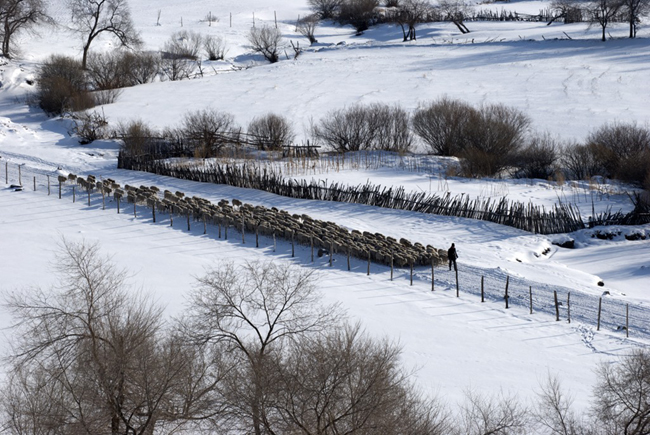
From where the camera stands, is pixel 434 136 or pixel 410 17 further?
pixel 410 17

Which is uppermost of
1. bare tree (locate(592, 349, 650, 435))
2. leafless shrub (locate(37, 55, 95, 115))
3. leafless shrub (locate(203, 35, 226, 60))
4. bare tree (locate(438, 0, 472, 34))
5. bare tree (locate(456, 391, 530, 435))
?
bare tree (locate(438, 0, 472, 34))

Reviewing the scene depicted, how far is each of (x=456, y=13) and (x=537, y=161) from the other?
4497 cm

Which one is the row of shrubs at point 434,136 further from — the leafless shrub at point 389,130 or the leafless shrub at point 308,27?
the leafless shrub at point 308,27

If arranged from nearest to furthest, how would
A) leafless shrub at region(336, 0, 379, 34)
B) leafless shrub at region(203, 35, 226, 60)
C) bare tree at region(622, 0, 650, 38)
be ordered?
bare tree at region(622, 0, 650, 38), leafless shrub at region(203, 35, 226, 60), leafless shrub at region(336, 0, 379, 34)

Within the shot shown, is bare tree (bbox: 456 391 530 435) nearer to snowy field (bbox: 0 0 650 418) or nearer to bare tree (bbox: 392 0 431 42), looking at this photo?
snowy field (bbox: 0 0 650 418)

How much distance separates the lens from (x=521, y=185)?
124ft

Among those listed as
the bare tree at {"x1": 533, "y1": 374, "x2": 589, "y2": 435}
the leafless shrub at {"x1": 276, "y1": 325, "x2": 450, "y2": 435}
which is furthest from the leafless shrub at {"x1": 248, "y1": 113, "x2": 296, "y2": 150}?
the leafless shrub at {"x1": 276, "y1": 325, "x2": 450, "y2": 435}

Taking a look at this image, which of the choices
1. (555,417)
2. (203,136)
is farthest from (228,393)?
(203,136)

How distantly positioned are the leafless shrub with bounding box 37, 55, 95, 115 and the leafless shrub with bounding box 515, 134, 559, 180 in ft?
94.1

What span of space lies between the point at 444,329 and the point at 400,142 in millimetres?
24985

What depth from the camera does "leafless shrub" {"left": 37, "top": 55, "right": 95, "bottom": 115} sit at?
170 feet

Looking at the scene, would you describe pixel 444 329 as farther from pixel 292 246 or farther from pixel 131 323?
pixel 131 323

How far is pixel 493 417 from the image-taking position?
14.9m

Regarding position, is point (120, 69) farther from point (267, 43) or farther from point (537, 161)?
point (537, 161)
